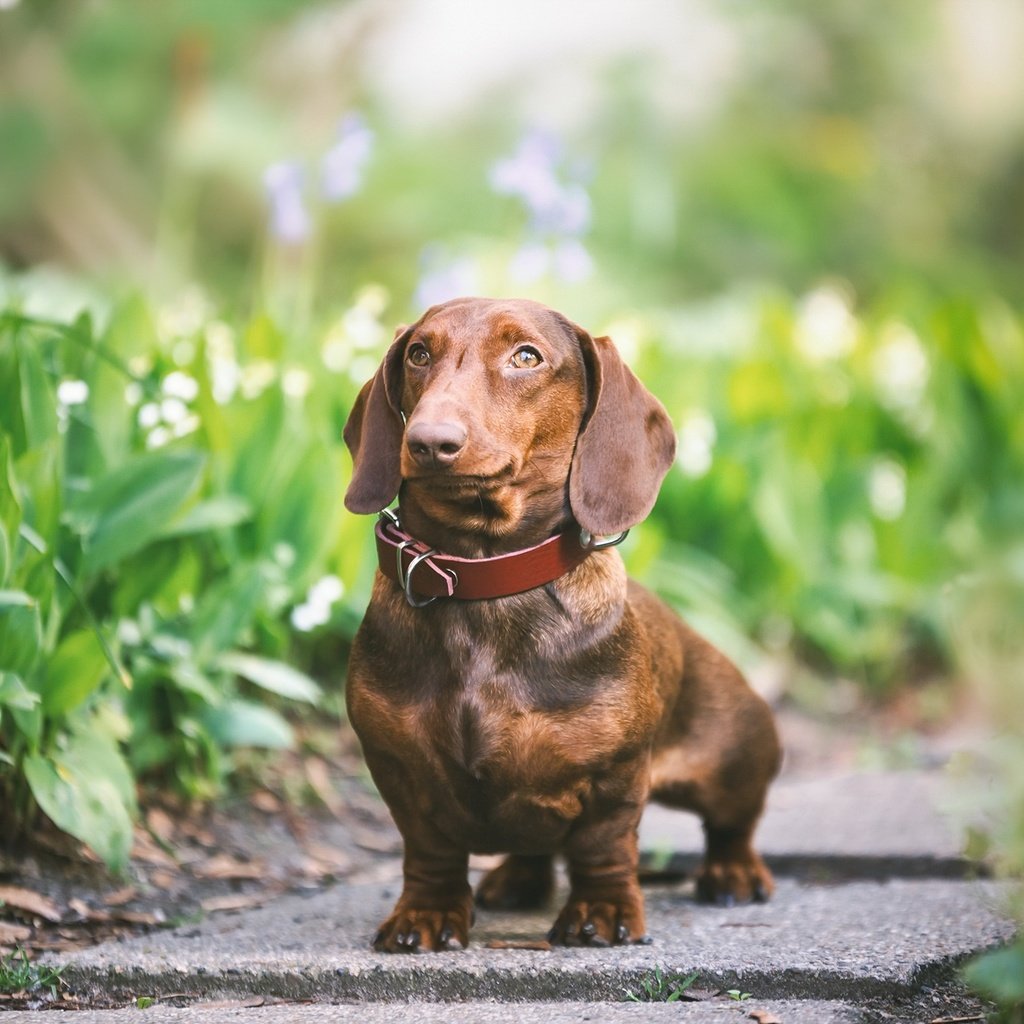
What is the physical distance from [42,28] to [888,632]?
8.44 meters

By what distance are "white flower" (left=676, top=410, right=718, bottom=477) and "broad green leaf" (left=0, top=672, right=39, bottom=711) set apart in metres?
2.85

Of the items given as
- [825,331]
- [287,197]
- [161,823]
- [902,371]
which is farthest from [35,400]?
[825,331]

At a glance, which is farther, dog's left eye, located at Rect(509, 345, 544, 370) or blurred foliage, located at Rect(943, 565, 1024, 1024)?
dog's left eye, located at Rect(509, 345, 544, 370)

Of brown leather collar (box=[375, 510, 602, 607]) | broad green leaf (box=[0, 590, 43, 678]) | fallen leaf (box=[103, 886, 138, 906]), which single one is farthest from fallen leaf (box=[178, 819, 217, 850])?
brown leather collar (box=[375, 510, 602, 607])

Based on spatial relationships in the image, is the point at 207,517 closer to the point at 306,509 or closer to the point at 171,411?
the point at 171,411

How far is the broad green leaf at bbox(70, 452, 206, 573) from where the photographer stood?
3.09 metres

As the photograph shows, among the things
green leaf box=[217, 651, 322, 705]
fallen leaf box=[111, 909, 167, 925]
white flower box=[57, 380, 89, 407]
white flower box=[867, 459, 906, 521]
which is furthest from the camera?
white flower box=[867, 459, 906, 521]

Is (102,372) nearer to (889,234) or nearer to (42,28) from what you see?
(42,28)

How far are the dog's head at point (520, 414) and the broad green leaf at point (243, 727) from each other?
3.50 ft

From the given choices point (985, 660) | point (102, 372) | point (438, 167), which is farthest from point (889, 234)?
point (985, 660)

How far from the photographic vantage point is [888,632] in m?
5.35

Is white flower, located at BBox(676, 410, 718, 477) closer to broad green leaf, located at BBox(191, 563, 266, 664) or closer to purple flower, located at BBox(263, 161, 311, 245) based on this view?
purple flower, located at BBox(263, 161, 311, 245)

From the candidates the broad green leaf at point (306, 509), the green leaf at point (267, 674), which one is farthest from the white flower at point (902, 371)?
the green leaf at point (267, 674)

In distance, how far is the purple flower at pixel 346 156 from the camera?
195 inches
